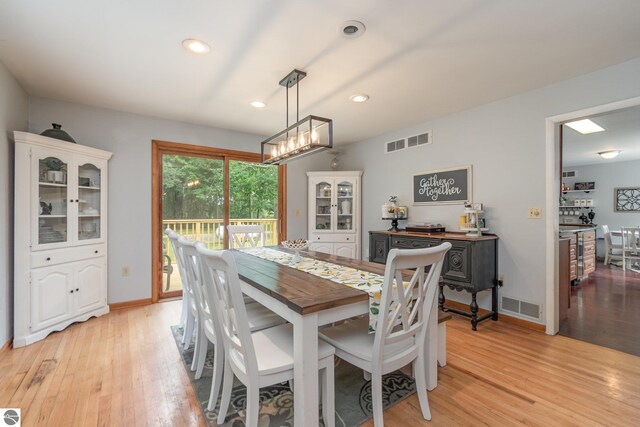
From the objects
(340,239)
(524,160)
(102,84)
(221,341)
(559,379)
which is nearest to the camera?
(221,341)

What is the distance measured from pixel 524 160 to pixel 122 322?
4.42 m

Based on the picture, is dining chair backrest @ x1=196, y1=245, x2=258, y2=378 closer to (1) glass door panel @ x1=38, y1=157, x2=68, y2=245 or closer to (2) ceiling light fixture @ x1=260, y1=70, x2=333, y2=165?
(2) ceiling light fixture @ x1=260, y1=70, x2=333, y2=165

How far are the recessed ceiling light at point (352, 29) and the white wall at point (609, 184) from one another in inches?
323

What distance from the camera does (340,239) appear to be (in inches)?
185

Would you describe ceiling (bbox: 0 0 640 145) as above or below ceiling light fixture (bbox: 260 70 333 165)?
above

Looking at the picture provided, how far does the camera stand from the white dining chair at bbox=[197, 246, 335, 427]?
50.3 inches

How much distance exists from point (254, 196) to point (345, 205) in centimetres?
146

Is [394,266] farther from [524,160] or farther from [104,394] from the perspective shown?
[524,160]

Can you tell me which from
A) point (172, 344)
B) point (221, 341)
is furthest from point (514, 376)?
point (172, 344)

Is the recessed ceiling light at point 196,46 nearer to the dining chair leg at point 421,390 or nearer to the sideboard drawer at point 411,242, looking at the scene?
the dining chair leg at point 421,390

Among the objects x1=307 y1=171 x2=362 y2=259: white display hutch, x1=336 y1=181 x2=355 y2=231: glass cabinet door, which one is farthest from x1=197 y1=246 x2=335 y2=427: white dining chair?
x1=336 y1=181 x2=355 y2=231: glass cabinet door

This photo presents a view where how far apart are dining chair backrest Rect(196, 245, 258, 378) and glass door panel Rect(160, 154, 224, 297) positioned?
2.73 m

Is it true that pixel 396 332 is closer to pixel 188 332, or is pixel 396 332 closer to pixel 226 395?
pixel 226 395

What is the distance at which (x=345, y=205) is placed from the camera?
4758 millimetres
